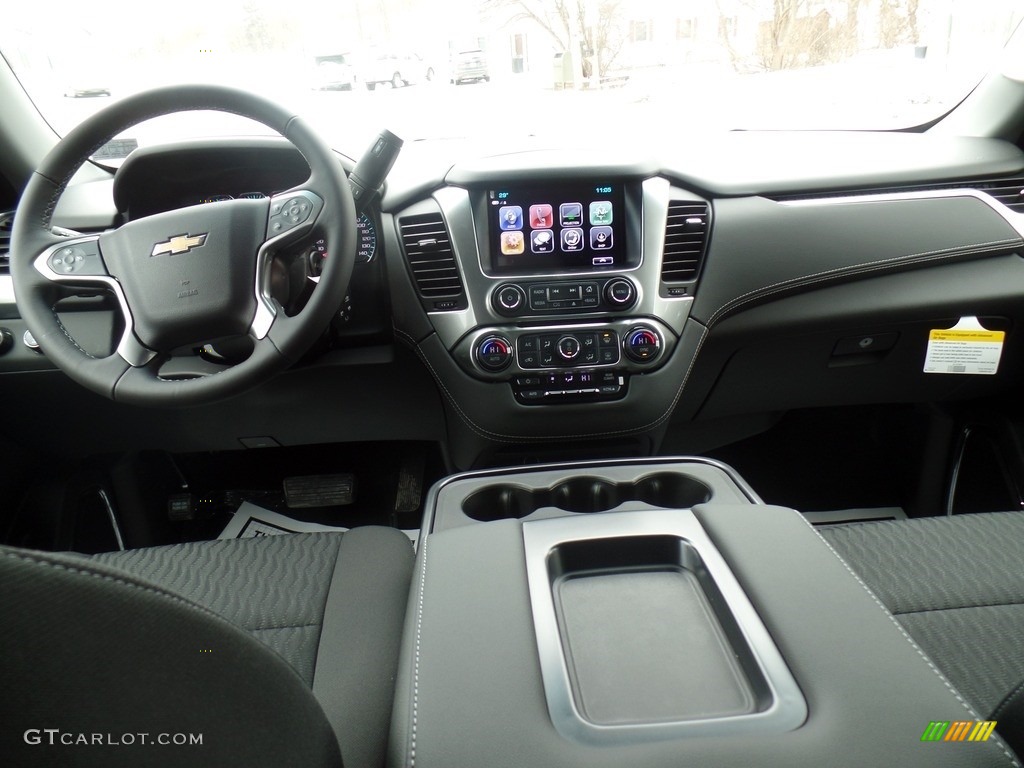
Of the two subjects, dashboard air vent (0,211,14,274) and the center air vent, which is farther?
dashboard air vent (0,211,14,274)

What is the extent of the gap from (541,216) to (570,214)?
6cm

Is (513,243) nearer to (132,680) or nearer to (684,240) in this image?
(684,240)

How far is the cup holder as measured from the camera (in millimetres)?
1153

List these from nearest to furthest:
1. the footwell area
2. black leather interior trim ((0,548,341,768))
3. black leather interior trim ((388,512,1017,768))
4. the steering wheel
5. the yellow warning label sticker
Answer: black leather interior trim ((0,548,341,768))
black leather interior trim ((388,512,1017,768))
the steering wheel
the yellow warning label sticker
the footwell area

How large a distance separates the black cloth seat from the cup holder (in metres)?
0.24

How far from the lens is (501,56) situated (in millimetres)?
1531

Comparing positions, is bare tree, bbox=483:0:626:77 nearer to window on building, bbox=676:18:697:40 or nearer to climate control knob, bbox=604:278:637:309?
window on building, bbox=676:18:697:40

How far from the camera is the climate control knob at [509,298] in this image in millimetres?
1434

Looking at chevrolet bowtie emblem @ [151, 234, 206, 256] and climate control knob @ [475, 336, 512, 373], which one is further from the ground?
chevrolet bowtie emblem @ [151, 234, 206, 256]

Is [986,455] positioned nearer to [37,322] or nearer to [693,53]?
[693,53]

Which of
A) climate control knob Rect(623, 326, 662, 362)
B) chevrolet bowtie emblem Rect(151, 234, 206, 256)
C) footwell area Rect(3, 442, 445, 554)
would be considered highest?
chevrolet bowtie emblem Rect(151, 234, 206, 256)

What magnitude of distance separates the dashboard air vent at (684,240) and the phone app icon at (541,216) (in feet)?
0.77

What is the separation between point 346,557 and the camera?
114 centimetres

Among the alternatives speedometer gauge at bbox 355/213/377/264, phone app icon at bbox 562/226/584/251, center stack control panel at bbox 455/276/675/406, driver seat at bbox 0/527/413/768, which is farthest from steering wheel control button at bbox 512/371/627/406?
driver seat at bbox 0/527/413/768
